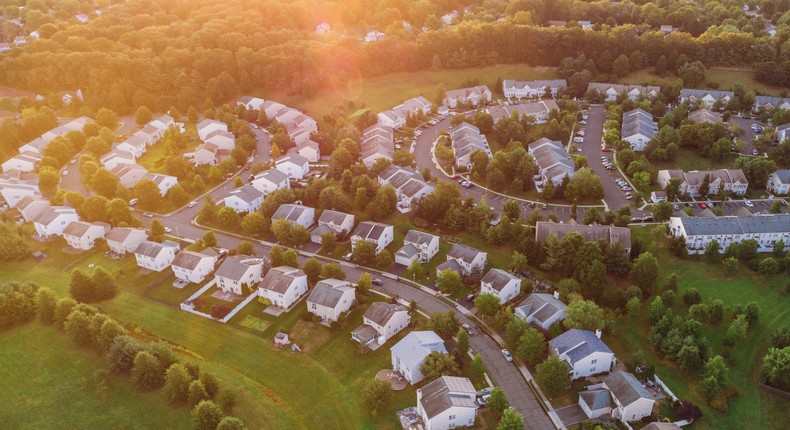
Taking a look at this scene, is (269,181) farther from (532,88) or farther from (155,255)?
(532,88)

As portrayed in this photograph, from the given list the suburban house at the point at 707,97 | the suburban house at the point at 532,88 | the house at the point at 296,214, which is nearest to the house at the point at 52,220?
the house at the point at 296,214

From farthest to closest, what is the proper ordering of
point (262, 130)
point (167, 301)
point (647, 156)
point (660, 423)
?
point (262, 130) < point (647, 156) < point (167, 301) < point (660, 423)

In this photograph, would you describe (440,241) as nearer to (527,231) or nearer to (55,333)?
(527,231)

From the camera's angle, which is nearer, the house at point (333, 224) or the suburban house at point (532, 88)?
the house at point (333, 224)

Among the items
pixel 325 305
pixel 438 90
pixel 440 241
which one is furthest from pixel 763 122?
pixel 325 305

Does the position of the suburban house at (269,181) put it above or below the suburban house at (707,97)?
below

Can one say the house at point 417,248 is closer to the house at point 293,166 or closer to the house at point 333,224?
the house at point 333,224

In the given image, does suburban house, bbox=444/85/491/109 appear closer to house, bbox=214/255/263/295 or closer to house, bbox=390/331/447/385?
house, bbox=214/255/263/295
